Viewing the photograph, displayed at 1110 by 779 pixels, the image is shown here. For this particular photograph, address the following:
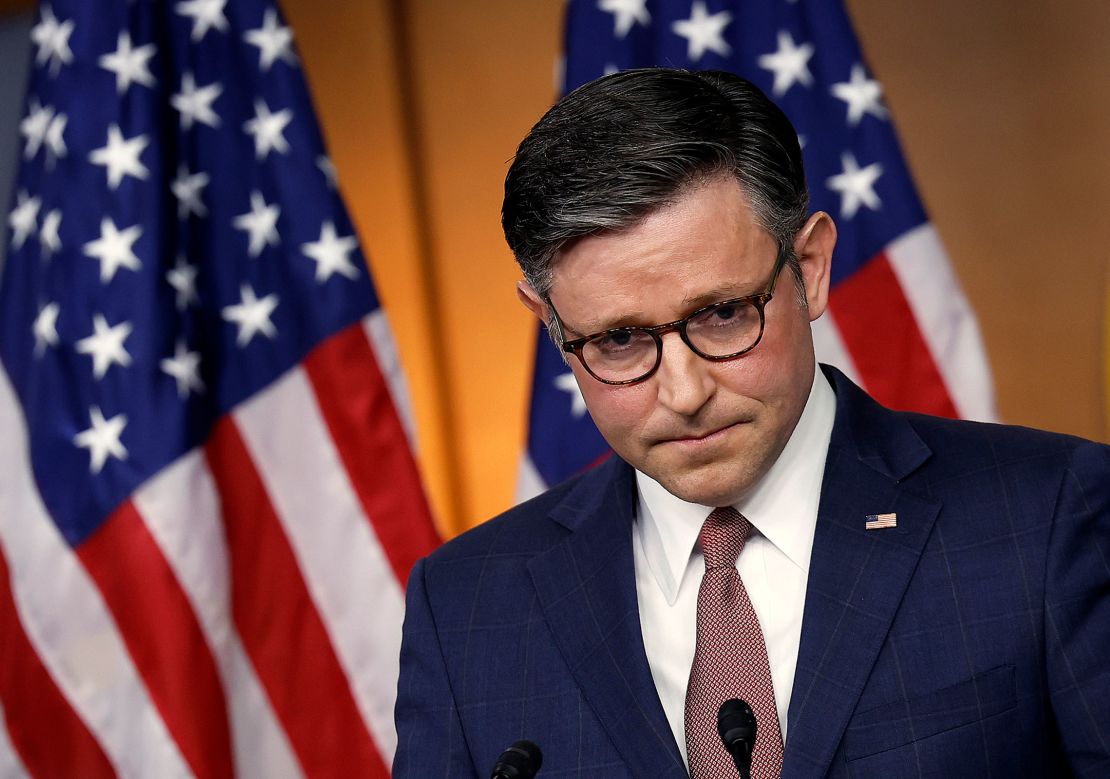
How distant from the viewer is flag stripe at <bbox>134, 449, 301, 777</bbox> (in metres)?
2.68

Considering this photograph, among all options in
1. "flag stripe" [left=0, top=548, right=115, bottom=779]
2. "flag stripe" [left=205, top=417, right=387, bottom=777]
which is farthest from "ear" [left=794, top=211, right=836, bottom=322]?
"flag stripe" [left=0, top=548, right=115, bottom=779]

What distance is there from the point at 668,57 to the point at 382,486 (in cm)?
115

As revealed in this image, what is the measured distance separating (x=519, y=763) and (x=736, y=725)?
210 mm

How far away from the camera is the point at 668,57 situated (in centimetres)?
273

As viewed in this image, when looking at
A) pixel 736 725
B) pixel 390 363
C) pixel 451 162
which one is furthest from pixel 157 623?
pixel 736 725

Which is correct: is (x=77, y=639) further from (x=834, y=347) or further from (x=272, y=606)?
(x=834, y=347)

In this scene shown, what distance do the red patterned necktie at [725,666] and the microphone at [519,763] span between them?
30 cm

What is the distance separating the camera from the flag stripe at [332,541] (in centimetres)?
278

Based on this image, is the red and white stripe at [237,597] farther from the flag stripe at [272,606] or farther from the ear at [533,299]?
the ear at [533,299]

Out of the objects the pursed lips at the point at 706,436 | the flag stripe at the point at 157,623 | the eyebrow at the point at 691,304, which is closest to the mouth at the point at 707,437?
the pursed lips at the point at 706,436

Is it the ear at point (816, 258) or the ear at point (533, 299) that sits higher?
the ear at point (533, 299)

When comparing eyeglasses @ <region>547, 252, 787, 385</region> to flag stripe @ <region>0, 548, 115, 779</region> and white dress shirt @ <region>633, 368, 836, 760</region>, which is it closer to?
white dress shirt @ <region>633, 368, 836, 760</region>

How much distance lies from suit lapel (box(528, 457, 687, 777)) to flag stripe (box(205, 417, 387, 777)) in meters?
1.21

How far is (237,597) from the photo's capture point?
2771 millimetres
